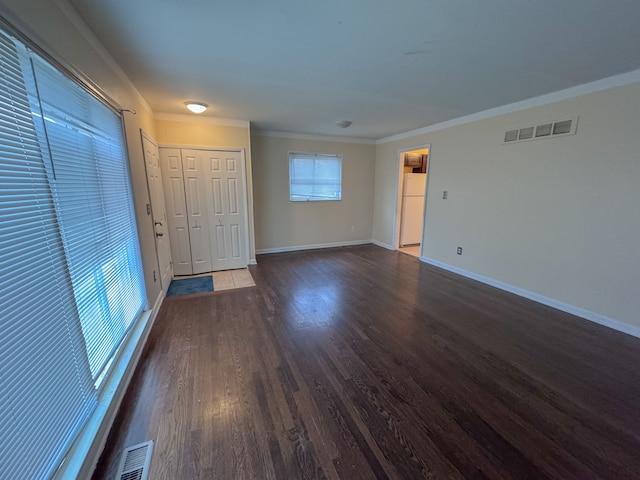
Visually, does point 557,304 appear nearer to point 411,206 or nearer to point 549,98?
point 549,98

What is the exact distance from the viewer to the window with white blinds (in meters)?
0.97

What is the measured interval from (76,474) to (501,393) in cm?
249

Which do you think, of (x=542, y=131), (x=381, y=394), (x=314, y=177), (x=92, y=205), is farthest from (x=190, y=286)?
(x=542, y=131)

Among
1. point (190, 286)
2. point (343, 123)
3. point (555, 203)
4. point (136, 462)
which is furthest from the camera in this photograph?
point (343, 123)

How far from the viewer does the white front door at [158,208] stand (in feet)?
10.3

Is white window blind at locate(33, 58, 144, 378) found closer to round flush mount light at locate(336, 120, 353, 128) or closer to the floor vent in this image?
the floor vent

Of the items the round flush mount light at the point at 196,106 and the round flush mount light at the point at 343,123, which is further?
the round flush mount light at the point at 343,123

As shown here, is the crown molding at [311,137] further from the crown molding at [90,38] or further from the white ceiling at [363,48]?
the crown molding at [90,38]

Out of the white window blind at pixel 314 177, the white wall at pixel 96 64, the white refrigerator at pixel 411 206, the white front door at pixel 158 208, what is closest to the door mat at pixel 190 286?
the white front door at pixel 158 208

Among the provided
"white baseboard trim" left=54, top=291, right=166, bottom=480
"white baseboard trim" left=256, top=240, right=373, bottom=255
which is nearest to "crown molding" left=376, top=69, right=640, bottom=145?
"white baseboard trim" left=256, top=240, right=373, bottom=255

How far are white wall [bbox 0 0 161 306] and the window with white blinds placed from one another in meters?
0.12

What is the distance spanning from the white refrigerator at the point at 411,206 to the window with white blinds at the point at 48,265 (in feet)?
17.4

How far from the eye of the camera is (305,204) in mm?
5684

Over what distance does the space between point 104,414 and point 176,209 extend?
10.4 ft
